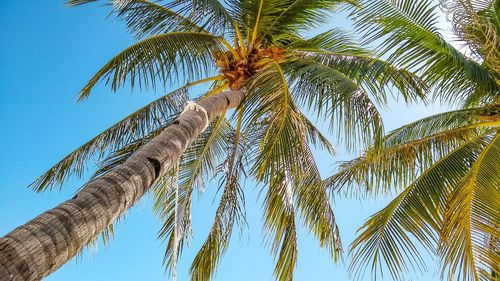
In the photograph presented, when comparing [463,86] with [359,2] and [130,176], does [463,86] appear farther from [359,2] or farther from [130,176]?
[130,176]

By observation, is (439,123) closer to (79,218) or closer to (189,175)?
(189,175)

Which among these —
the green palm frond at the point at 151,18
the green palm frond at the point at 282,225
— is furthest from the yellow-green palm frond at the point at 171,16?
the green palm frond at the point at 282,225

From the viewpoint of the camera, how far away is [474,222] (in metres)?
5.46

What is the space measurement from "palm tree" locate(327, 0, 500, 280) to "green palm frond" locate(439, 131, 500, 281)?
10 millimetres

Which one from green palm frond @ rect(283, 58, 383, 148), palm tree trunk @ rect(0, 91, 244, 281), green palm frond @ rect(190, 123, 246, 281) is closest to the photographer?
palm tree trunk @ rect(0, 91, 244, 281)

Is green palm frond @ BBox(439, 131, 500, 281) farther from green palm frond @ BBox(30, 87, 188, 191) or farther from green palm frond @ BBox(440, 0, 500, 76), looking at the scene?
green palm frond @ BBox(30, 87, 188, 191)

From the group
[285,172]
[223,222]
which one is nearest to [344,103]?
[285,172]

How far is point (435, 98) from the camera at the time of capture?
6.82 metres

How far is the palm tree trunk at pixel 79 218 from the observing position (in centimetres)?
210

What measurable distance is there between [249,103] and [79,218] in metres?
3.65

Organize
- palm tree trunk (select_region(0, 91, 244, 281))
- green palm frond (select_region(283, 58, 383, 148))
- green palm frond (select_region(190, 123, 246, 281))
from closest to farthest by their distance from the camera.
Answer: palm tree trunk (select_region(0, 91, 244, 281)) < green palm frond (select_region(283, 58, 383, 148)) < green palm frond (select_region(190, 123, 246, 281))

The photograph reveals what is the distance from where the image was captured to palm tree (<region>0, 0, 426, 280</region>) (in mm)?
5379

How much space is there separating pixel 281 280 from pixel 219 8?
137 inches

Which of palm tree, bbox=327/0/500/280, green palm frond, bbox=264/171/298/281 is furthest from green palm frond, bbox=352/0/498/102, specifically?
green palm frond, bbox=264/171/298/281
